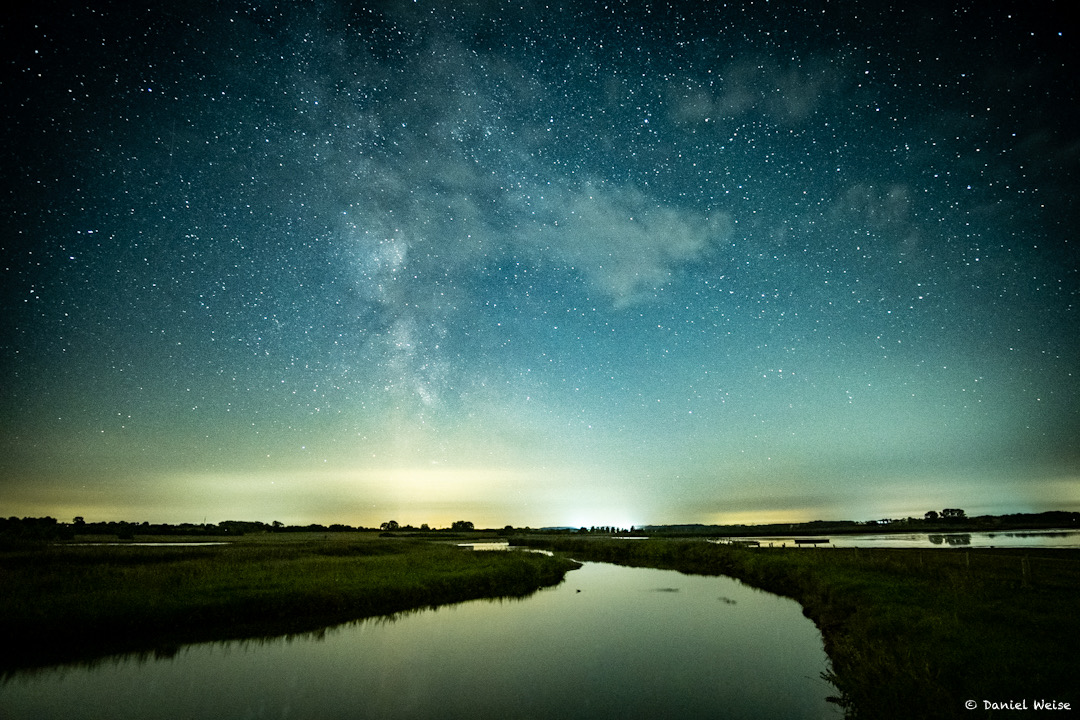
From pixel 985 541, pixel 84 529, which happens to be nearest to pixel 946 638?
pixel 985 541

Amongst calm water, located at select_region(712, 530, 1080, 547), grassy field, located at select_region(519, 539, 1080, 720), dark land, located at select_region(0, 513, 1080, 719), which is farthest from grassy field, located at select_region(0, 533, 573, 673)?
calm water, located at select_region(712, 530, 1080, 547)

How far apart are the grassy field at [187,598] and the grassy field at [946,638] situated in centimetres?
2016

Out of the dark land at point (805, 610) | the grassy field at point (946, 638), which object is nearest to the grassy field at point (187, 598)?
the dark land at point (805, 610)

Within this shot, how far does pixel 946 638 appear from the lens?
1345 cm

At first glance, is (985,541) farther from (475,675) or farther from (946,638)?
(475,675)

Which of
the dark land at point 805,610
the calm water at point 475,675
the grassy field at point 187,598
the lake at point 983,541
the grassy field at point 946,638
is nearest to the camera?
the grassy field at point 946,638

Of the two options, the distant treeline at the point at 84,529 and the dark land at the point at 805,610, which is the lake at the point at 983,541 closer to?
the dark land at the point at 805,610

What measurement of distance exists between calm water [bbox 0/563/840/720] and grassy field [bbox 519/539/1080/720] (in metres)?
1.89

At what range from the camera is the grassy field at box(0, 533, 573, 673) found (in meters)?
17.4

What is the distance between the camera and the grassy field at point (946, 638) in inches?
387

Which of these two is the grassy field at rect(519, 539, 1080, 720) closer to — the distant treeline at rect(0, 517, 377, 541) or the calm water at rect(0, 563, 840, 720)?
the calm water at rect(0, 563, 840, 720)

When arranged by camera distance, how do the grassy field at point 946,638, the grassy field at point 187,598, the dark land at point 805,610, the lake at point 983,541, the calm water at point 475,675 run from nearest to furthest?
the grassy field at point 946,638 < the dark land at point 805,610 < the calm water at point 475,675 < the grassy field at point 187,598 < the lake at point 983,541

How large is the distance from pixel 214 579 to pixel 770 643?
89.7ft

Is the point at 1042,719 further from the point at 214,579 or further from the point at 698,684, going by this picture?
the point at 214,579
